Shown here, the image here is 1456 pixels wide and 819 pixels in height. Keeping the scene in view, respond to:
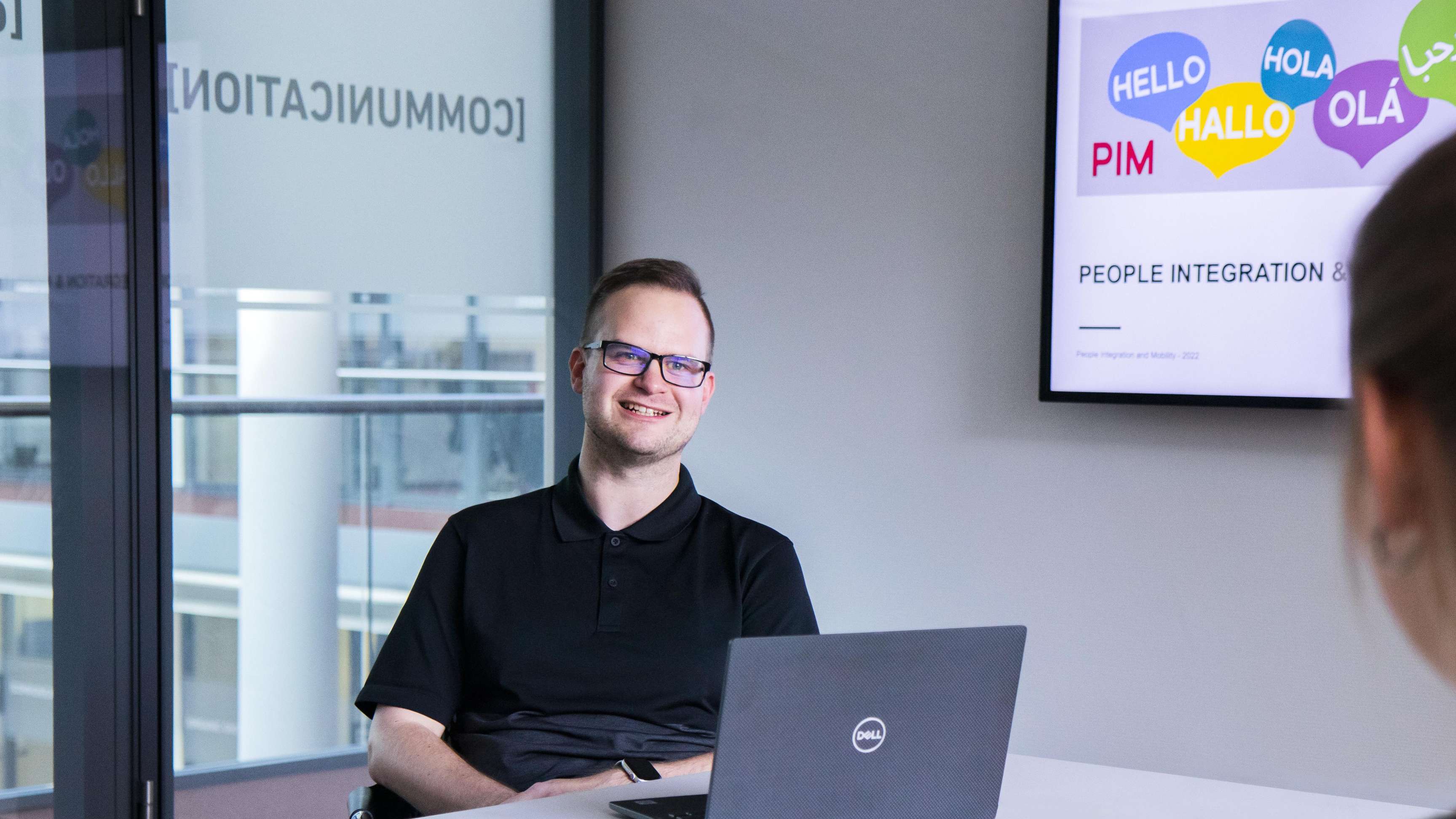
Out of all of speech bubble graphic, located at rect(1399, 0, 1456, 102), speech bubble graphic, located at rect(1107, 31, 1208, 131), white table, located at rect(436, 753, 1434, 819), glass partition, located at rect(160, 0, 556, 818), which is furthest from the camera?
glass partition, located at rect(160, 0, 556, 818)

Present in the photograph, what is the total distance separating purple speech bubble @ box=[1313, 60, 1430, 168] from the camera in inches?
97.3

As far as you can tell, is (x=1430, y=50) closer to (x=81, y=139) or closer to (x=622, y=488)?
(x=622, y=488)

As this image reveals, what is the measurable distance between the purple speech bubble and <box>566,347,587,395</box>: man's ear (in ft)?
4.80

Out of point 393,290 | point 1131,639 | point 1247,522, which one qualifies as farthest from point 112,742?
point 1247,522

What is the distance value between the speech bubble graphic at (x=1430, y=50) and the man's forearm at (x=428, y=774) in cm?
201

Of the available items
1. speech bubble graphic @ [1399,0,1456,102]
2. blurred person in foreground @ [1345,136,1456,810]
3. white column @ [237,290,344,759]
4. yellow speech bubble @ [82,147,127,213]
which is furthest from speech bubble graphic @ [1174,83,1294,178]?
blurred person in foreground @ [1345,136,1456,810]

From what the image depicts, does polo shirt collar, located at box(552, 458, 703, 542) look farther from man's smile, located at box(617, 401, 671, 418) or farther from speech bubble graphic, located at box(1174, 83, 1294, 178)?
speech bubble graphic, located at box(1174, 83, 1294, 178)

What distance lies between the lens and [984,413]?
296cm

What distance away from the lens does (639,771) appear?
1723 mm

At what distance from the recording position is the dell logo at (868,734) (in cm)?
130

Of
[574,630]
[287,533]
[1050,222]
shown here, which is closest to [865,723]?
[574,630]

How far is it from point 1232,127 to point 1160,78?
7.0 inches

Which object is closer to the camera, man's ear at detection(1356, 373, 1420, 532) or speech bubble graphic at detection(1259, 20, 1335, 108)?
man's ear at detection(1356, 373, 1420, 532)

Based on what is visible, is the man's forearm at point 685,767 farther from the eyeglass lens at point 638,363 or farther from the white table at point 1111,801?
the eyeglass lens at point 638,363
